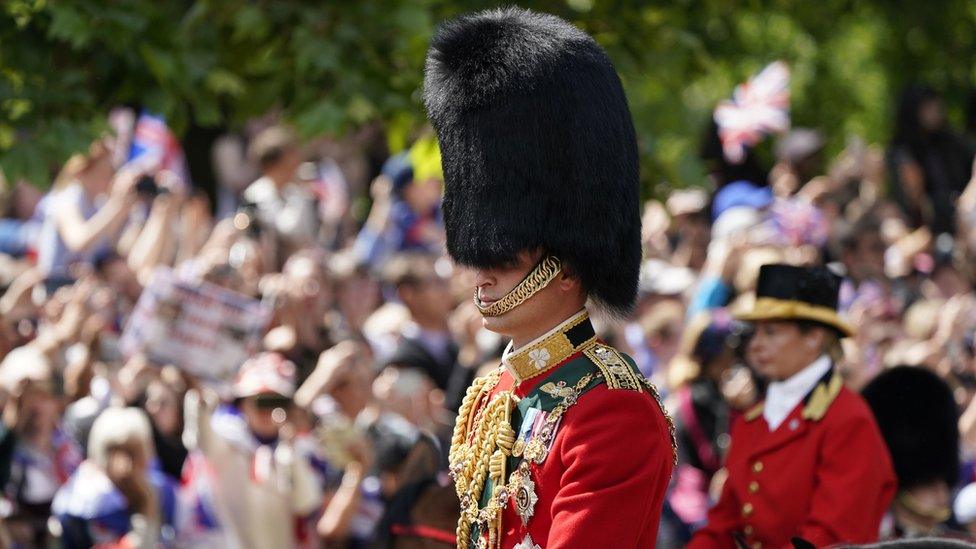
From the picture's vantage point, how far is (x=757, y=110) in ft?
40.0

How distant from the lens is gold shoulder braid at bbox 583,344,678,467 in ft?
14.5

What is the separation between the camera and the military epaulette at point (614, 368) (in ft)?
14.5

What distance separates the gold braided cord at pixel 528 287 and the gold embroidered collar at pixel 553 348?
0.47 feet

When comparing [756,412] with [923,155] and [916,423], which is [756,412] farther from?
[923,155]

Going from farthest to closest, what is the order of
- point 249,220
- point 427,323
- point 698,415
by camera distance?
point 249,220, point 427,323, point 698,415

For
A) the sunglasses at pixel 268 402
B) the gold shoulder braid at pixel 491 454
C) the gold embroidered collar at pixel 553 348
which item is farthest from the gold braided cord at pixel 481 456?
the sunglasses at pixel 268 402

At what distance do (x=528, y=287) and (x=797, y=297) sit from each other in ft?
6.87

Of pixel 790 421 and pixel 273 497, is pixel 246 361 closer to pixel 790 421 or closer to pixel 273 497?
pixel 273 497

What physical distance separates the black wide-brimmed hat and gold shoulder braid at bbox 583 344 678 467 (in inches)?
71.0

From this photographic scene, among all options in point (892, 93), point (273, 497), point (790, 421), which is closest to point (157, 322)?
point (273, 497)

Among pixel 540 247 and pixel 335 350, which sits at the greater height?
pixel 540 247

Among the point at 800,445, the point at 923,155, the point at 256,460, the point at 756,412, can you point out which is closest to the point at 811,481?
the point at 800,445

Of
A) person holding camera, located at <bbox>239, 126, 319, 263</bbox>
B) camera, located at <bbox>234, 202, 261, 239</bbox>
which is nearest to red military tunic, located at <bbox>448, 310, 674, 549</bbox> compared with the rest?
camera, located at <bbox>234, 202, 261, 239</bbox>

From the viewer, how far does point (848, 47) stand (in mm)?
17484
